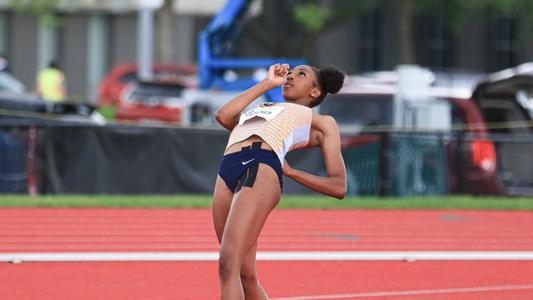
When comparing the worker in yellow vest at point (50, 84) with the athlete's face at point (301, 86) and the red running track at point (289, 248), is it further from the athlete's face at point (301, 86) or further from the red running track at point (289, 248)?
the athlete's face at point (301, 86)

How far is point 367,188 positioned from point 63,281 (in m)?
9.35

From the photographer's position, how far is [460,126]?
20562 mm

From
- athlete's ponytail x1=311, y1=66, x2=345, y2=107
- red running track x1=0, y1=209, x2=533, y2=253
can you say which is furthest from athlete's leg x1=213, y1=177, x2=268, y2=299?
red running track x1=0, y1=209, x2=533, y2=253

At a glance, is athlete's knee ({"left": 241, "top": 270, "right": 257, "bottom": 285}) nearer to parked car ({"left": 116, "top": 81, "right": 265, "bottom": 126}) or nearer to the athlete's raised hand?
the athlete's raised hand

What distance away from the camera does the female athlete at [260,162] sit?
301 inches

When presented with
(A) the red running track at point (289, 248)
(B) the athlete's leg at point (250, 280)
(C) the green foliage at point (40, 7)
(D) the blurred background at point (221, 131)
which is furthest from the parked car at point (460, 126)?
(C) the green foliage at point (40, 7)

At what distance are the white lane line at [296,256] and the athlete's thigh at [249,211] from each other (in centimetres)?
457

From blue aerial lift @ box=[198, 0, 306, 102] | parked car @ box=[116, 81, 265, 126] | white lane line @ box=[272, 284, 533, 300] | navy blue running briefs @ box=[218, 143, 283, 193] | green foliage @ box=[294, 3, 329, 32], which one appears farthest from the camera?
green foliage @ box=[294, 3, 329, 32]

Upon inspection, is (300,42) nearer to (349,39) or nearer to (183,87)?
(349,39)

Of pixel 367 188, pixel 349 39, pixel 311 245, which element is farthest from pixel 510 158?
pixel 349 39

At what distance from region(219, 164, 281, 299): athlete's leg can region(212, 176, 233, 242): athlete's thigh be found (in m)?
0.13

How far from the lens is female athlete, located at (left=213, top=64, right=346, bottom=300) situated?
25.1 ft

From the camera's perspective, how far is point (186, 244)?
13.5 meters

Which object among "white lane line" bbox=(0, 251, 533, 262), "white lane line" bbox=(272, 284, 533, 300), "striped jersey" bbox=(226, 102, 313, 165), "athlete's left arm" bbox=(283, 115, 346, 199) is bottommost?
"white lane line" bbox=(0, 251, 533, 262)
